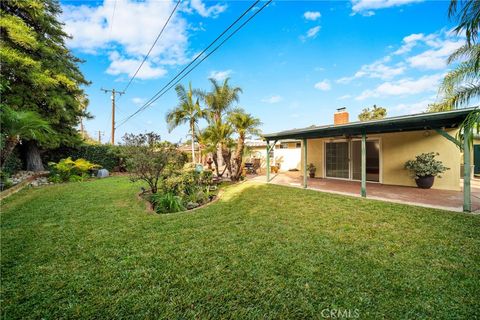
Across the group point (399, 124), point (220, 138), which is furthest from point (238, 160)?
point (399, 124)

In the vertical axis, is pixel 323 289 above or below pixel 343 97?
below

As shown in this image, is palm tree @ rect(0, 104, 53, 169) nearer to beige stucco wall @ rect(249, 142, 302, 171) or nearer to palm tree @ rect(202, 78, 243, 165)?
palm tree @ rect(202, 78, 243, 165)

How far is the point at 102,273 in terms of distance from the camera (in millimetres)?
2725

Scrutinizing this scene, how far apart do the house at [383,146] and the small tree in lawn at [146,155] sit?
542 cm

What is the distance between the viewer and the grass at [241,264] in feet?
7.05

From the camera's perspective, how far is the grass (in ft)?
7.05

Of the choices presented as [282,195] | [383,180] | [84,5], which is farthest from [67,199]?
[383,180]

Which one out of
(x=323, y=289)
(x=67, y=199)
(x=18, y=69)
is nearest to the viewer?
(x=323, y=289)

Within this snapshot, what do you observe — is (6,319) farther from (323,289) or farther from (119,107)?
(119,107)

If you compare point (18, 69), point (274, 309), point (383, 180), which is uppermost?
point (18, 69)

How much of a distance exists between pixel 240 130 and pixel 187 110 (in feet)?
26.1

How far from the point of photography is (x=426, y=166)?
7676mm

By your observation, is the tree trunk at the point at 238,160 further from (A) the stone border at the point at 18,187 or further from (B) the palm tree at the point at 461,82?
(A) the stone border at the point at 18,187

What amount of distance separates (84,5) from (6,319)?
30.7 ft
